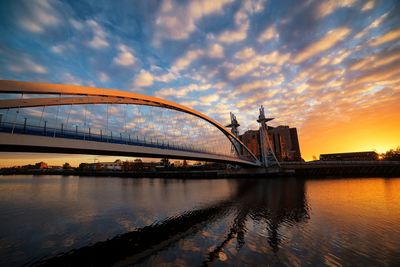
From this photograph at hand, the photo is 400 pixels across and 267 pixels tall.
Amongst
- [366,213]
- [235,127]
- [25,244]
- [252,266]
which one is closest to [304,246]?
[252,266]

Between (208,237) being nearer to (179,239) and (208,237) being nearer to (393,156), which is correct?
(179,239)

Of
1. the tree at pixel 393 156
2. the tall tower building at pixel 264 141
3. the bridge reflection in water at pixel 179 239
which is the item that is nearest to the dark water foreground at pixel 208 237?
the bridge reflection in water at pixel 179 239

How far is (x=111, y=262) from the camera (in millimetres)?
7367

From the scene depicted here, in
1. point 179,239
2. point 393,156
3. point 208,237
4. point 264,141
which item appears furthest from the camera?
point 393,156

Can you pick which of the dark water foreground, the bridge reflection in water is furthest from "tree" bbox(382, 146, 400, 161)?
the bridge reflection in water

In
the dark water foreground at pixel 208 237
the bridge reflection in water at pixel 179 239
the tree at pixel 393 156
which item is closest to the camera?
the dark water foreground at pixel 208 237

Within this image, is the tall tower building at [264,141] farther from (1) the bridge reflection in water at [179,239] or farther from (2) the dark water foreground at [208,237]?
(1) the bridge reflection in water at [179,239]

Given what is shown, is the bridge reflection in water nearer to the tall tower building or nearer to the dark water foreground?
the dark water foreground

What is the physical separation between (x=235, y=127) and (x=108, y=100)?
50896 millimetres

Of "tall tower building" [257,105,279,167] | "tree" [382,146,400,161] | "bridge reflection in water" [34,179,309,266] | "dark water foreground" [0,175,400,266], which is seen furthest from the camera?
"tree" [382,146,400,161]

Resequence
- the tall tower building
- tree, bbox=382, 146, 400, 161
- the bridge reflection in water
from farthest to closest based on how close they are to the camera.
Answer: tree, bbox=382, 146, 400, 161 < the tall tower building < the bridge reflection in water

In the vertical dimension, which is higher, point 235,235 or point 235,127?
point 235,127

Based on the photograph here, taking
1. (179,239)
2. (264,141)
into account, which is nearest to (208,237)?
(179,239)

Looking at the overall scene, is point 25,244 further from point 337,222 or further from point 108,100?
point 337,222
